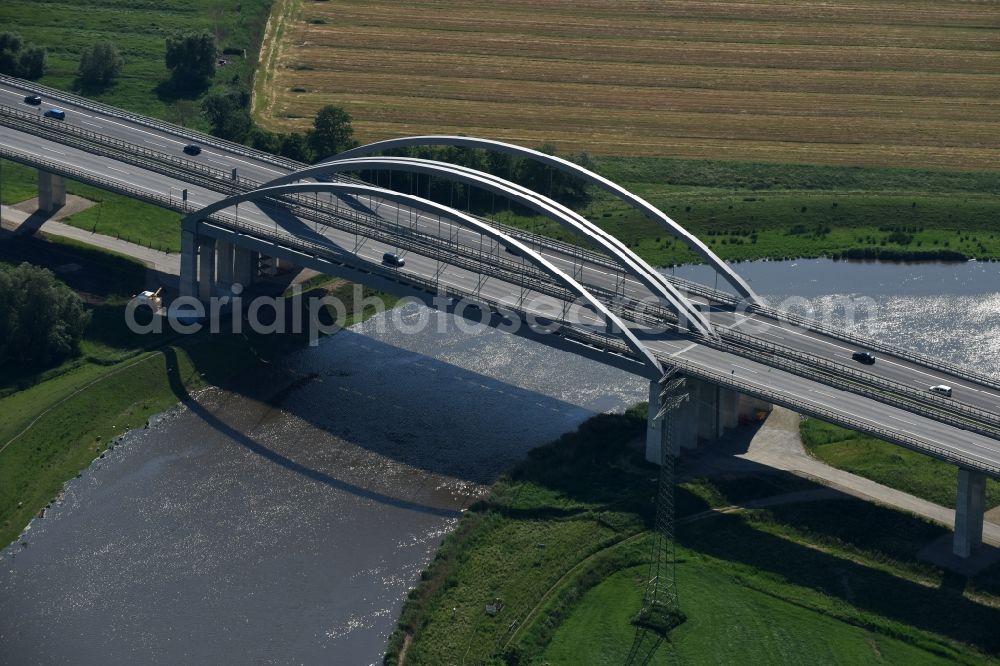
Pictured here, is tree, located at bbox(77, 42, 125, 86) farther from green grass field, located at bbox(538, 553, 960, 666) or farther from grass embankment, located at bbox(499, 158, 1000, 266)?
green grass field, located at bbox(538, 553, 960, 666)

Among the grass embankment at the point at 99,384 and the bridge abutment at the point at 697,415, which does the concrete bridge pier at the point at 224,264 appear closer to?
the grass embankment at the point at 99,384

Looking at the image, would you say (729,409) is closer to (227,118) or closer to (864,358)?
(864,358)

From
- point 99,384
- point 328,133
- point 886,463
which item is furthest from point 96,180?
point 886,463

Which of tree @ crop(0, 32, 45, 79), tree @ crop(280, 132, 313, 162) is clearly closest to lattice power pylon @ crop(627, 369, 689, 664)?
tree @ crop(280, 132, 313, 162)

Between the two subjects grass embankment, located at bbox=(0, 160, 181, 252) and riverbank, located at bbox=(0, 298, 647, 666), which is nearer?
riverbank, located at bbox=(0, 298, 647, 666)

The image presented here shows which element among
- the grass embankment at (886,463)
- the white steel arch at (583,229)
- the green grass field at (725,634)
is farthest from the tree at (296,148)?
the green grass field at (725,634)
